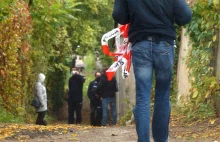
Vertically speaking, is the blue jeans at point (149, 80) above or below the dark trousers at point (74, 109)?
above

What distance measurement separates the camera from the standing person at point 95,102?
849 inches

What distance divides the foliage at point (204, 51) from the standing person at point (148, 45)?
3.60m

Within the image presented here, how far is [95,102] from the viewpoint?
22000 mm

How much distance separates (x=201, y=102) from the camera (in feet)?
35.3

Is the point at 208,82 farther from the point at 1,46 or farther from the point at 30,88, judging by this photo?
the point at 30,88

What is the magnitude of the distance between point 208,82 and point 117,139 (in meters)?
1.95

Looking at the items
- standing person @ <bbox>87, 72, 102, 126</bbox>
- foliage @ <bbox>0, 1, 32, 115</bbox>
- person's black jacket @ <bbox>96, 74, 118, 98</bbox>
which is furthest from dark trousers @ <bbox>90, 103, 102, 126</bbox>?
foliage @ <bbox>0, 1, 32, 115</bbox>

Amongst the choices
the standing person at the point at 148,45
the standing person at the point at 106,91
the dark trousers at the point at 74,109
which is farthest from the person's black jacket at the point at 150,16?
the dark trousers at the point at 74,109

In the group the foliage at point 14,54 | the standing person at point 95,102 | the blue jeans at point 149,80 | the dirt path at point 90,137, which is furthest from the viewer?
the standing person at point 95,102

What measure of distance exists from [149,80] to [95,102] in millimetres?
15975

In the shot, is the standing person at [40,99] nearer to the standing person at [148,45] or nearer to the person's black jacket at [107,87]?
the person's black jacket at [107,87]

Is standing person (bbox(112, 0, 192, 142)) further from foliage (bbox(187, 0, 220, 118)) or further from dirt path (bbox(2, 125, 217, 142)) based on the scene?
foliage (bbox(187, 0, 220, 118))

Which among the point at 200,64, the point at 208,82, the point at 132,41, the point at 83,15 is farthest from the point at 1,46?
the point at 83,15

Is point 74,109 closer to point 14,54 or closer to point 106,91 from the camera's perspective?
point 106,91
